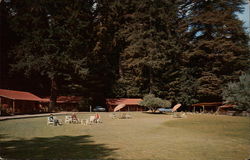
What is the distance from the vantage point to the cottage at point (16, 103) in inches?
1177

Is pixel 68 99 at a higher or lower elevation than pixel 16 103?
higher

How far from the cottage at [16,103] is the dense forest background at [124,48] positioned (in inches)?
194

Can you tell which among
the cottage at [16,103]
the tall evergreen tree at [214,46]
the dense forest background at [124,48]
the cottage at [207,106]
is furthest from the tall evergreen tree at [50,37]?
the cottage at [207,106]

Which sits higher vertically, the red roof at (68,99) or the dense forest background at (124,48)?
the dense forest background at (124,48)

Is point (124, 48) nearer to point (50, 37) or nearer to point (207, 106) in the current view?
point (50, 37)

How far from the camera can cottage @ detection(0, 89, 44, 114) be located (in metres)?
29.9

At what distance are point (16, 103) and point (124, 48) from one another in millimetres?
29593

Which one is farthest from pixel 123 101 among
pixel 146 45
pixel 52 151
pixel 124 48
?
pixel 52 151

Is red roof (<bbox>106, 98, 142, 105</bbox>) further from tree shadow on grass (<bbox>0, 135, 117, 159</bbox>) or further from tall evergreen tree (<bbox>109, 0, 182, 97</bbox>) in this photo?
tree shadow on grass (<bbox>0, 135, 117, 159</bbox>)

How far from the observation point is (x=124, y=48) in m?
55.7

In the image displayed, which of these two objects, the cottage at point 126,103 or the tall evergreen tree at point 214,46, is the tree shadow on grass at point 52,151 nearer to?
the cottage at point 126,103

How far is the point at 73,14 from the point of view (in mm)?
40594

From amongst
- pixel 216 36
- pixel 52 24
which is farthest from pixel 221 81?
pixel 52 24

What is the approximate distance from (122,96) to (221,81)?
21.9 meters
